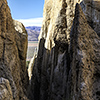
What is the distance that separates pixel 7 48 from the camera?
26.5 feet

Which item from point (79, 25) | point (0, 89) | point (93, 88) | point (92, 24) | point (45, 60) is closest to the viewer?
point (0, 89)

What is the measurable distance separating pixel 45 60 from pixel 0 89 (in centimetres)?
1057

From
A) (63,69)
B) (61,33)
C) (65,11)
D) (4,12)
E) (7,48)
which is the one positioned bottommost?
(63,69)

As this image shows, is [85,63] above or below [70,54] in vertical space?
below

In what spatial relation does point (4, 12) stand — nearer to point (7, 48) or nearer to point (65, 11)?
point (7, 48)

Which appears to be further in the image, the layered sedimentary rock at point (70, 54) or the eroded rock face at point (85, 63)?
the layered sedimentary rock at point (70, 54)

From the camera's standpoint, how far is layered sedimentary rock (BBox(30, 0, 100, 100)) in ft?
21.1

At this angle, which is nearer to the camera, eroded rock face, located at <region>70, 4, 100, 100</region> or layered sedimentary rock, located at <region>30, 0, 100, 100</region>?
eroded rock face, located at <region>70, 4, 100, 100</region>

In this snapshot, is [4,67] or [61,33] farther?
[61,33]

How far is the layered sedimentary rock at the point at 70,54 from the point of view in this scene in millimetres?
6445

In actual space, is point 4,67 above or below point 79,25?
below

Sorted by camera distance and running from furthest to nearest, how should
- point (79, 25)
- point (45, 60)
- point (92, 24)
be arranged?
point (45, 60), point (92, 24), point (79, 25)

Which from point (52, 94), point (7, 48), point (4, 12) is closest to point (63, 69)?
point (52, 94)

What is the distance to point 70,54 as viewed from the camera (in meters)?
8.34
